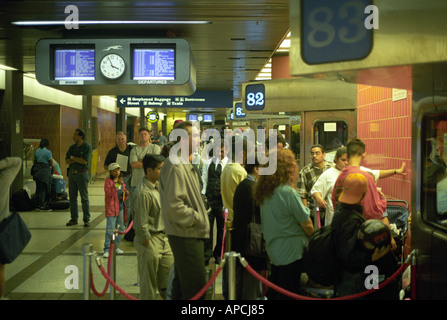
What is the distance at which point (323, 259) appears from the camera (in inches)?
151

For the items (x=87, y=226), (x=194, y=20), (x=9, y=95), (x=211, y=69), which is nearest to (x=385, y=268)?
(x=194, y=20)

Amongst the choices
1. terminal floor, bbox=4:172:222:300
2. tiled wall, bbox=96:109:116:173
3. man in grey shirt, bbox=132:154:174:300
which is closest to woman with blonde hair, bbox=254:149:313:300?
man in grey shirt, bbox=132:154:174:300

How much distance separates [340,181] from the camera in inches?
175

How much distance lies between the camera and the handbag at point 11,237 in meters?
5.05

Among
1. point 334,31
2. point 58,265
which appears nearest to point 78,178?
point 58,265

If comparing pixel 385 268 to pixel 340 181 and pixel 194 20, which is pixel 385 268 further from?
pixel 194 20

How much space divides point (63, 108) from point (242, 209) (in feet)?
47.4

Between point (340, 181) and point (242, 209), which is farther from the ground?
point (340, 181)

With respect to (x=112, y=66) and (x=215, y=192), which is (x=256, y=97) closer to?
(x=215, y=192)

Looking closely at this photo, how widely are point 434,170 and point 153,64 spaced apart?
3.97 meters

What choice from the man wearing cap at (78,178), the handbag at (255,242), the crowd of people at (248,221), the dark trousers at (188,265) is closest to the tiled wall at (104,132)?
the man wearing cap at (78,178)

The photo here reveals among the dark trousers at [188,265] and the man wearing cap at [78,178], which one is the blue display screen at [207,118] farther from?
the dark trousers at [188,265]

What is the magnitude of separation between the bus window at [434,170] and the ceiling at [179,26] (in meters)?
2.64
